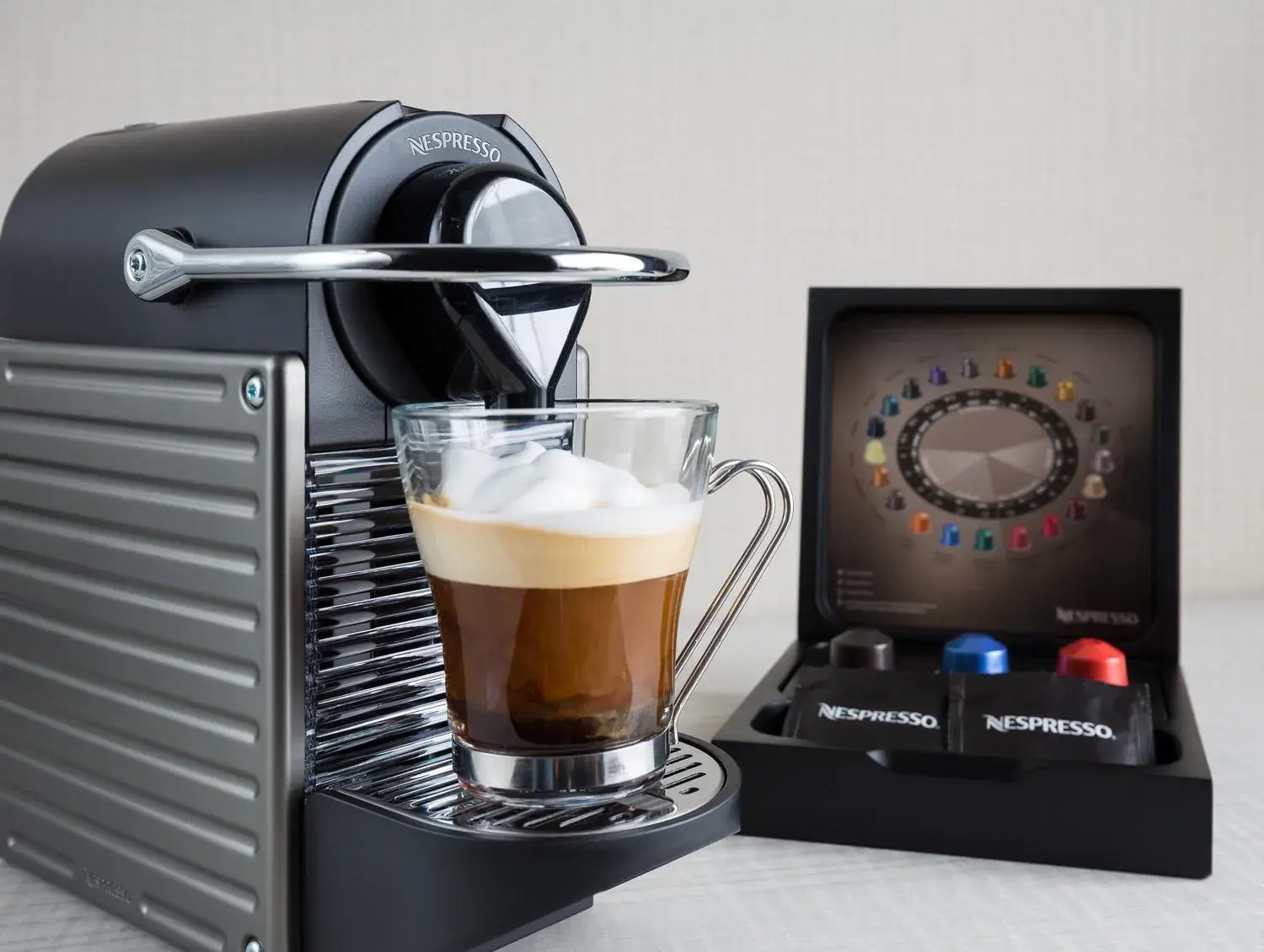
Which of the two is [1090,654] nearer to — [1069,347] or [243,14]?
[1069,347]

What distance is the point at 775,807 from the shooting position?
0.68 m

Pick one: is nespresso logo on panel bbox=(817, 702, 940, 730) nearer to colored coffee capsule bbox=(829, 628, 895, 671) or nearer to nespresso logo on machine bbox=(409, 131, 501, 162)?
colored coffee capsule bbox=(829, 628, 895, 671)

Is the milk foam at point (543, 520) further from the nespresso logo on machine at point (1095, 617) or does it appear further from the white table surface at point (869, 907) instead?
the nespresso logo on machine at point (1095, 617)

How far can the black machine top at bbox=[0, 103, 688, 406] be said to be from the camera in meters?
0.46

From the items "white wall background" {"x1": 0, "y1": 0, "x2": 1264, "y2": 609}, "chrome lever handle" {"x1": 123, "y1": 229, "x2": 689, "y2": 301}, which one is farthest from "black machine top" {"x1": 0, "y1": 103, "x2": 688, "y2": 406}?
"white wall background" {"x1": 0, "y1": 0, "x2": 1264, "y2": 609}

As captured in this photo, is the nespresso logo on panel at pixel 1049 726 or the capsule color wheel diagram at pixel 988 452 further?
the capsule color wheel diagram at pixel 988 452

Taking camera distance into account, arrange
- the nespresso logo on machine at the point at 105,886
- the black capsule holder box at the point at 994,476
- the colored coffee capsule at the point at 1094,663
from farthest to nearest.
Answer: the black capsule holder box at the point at 994,476
the colored coffee capsule at the point at 1094,663
the nespresso logo on machine at the point at 105,886

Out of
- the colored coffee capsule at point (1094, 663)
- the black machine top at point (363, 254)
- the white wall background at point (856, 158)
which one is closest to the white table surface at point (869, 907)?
the colored coffee capsule at point (1094, 663)

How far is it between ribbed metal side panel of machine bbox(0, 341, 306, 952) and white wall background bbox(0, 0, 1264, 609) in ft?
2.34

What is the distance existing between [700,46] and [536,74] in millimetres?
164

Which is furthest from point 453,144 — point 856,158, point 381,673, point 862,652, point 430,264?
point 856,158

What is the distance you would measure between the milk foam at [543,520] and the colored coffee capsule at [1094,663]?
461mm

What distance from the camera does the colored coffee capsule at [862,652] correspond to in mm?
841

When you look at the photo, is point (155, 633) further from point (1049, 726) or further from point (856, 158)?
point (856, 158)
